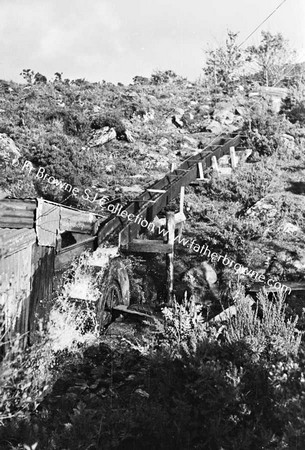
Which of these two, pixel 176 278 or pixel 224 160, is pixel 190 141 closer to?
pixel 224 160

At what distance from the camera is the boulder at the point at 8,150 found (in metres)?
15.9

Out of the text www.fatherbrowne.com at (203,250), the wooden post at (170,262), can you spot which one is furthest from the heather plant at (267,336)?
the wooden post at (170,262)

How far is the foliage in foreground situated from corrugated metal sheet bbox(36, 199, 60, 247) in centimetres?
203

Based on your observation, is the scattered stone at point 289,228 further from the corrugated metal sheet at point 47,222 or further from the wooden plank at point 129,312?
the corrugated metal sheet at point 47,222

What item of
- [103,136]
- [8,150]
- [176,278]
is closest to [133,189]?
[8,150]

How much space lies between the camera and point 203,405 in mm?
4848

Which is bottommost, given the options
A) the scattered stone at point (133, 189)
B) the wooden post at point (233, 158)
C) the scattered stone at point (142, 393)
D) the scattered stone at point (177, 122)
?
the scattered stone at point (142, 393)

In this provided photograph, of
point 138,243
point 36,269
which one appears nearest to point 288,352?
point 36,269

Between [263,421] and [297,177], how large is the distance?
14.2 metres

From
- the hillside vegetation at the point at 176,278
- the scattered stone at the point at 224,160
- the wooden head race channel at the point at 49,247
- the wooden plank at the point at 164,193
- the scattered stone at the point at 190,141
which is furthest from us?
the scattered stone at the point at 190,141

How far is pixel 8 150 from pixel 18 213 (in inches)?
428

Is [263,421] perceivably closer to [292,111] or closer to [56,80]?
[292,111]

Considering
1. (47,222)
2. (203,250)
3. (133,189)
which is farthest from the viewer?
(133,189)

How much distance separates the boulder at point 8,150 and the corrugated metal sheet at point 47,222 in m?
9.39
